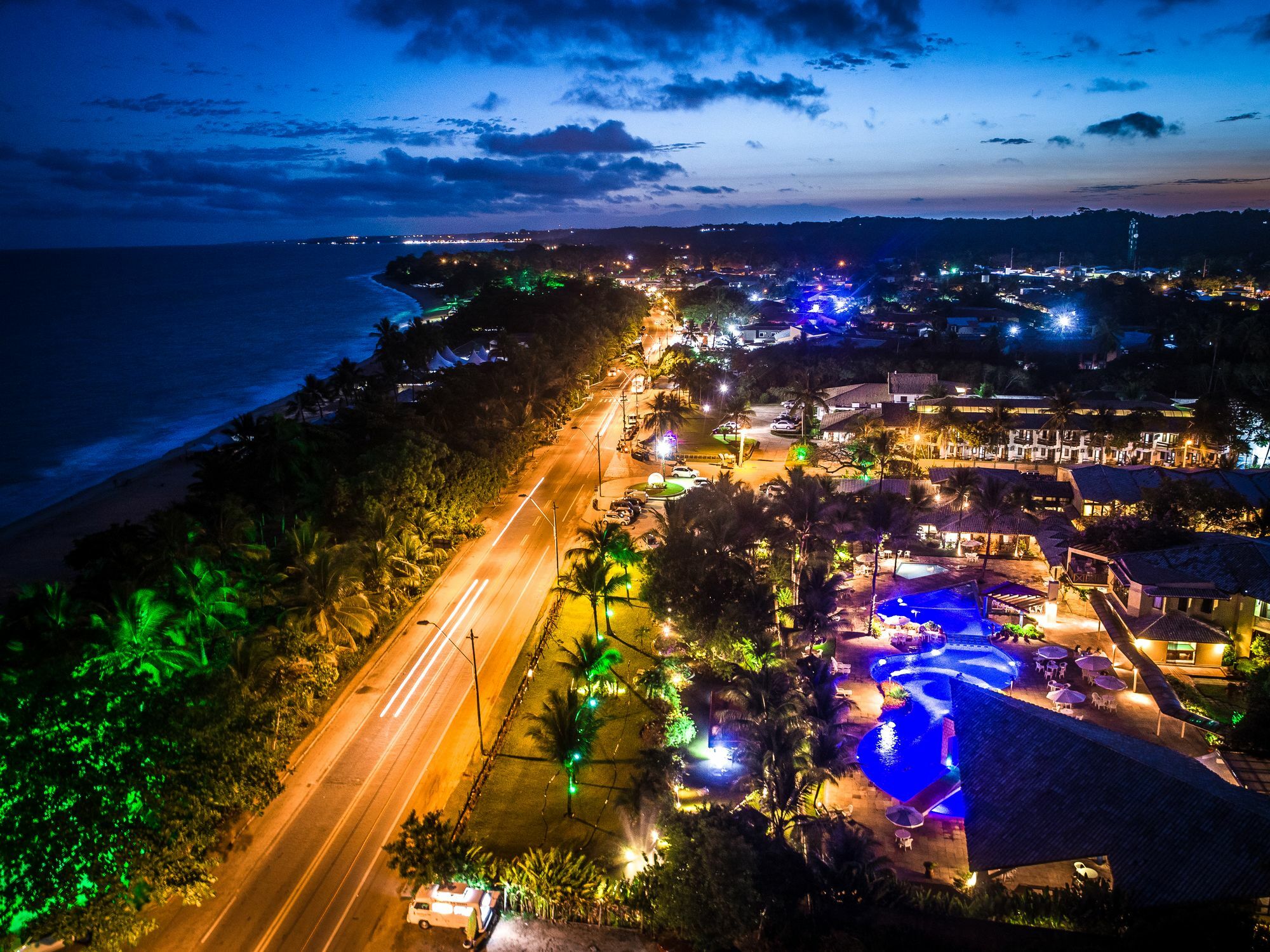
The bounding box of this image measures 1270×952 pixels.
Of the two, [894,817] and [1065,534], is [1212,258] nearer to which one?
[1065,534]

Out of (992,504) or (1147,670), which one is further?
(992,504)

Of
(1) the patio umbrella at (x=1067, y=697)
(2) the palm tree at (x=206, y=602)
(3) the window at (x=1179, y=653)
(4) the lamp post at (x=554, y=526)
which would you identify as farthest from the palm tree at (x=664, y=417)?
(2) the palm tree at (x=206, y=602)

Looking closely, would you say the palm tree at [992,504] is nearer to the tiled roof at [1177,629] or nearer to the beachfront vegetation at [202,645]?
the tiled roof at [1177,629]

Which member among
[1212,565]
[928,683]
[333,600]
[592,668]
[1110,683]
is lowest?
[928,683]

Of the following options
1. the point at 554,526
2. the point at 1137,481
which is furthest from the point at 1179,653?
the point at 554,526

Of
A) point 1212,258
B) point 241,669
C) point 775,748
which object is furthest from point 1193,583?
point 1212,258

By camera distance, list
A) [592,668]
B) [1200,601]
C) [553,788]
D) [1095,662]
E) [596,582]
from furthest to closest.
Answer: [596,582]
[1200,601]
[1095,662]
[592,668]
[553,788]

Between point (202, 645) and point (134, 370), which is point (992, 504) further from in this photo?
point (134, 370)
